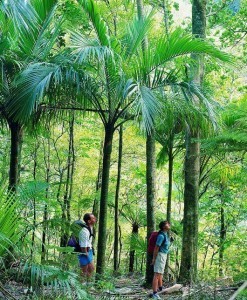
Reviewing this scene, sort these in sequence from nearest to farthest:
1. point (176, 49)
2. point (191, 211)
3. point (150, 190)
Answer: point (176, 49) < point (191, 211) < point (150, 190)

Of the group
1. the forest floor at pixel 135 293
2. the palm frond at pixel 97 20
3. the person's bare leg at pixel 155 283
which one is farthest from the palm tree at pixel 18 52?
the person's bare leg at pixel 155 283

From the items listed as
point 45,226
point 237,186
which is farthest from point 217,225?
point 45,226

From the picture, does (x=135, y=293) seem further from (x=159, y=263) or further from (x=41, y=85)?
(x=41, y=85)

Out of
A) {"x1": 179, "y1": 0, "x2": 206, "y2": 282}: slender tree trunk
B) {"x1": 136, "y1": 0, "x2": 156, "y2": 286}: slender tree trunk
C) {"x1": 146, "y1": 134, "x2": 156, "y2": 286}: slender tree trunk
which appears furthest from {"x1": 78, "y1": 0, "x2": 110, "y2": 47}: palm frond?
{"x1": 146, "y1": 134, "x2": 156, "y2": 286}: slender tree trunk

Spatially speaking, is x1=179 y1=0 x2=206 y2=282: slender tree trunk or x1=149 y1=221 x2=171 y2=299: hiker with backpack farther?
x1=179 y1=0 x2=206 y2=282: slender tree trunk

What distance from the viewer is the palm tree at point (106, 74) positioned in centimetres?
773

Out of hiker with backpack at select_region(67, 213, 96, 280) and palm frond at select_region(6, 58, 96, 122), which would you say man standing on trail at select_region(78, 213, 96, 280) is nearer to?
hiker with backpack at select_region(67, 213, 96, 280)

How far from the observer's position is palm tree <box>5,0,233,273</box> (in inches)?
304

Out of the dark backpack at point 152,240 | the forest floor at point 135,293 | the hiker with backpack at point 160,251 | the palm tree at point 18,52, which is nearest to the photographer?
the forest floor at point 135,293

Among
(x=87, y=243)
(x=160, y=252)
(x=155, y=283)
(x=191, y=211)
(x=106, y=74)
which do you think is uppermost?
(x=106, y=74)

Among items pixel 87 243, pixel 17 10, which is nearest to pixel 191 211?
pixel 87 243

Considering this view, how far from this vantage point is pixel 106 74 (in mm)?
8430

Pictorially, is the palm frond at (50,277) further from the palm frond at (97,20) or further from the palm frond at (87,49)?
the palm frond at (97,20)

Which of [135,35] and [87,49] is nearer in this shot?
[87,49]
